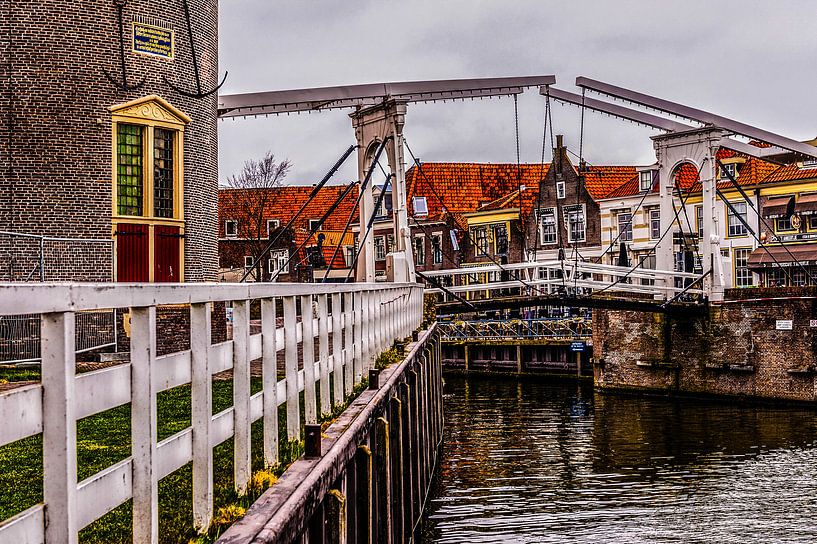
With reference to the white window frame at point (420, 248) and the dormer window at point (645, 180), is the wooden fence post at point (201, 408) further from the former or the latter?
the white window frame at point (420, 248)

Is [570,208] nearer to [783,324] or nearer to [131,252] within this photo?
A: [783,324]

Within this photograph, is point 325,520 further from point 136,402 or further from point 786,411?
point 786,411

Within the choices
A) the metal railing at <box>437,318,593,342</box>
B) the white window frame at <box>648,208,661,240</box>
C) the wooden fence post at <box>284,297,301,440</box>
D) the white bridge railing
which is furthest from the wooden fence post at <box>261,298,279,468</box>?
the white window frame at <box>648,208,661,240</box>

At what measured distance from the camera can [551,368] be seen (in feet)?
121

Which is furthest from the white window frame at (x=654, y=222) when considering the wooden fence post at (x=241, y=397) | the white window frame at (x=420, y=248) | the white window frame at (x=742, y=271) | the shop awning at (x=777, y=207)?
the wooden fence post at (x=241, y=397)

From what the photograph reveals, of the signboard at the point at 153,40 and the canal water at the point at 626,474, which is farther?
the signboard at the point at 153,40

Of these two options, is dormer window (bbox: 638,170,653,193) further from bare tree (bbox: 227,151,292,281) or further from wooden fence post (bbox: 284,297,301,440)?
wooden fence post (bbox: 284,297,301,440)

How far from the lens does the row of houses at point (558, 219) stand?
38.2m

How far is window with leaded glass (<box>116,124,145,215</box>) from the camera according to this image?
17.1 meters

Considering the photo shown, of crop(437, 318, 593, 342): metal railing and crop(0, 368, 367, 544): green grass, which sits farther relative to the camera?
crop(437, 318, 593, 342): metal railing

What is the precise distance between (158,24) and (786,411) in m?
16.8

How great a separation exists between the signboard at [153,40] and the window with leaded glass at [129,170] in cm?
121

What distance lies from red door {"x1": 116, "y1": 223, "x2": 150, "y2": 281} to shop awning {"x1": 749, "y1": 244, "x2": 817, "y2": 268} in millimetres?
24207

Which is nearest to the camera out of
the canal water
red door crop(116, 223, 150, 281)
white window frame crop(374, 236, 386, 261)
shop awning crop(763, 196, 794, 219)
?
the canal water
